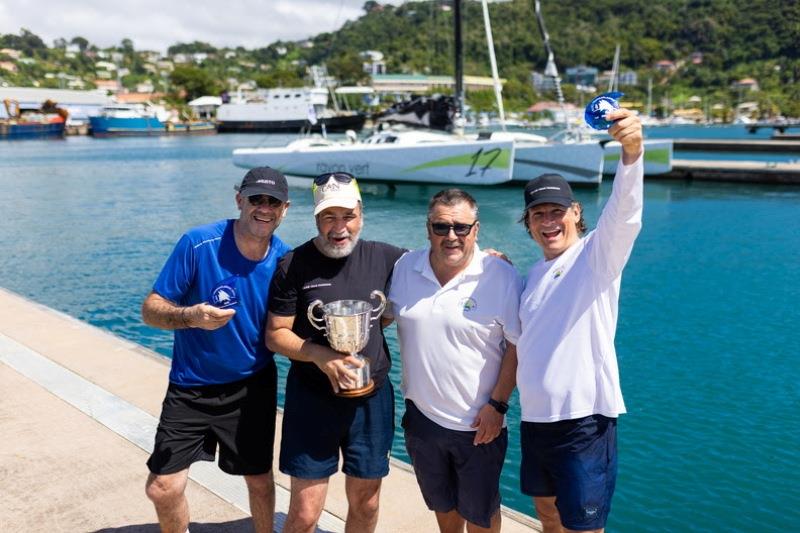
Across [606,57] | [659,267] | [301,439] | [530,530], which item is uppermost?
[606,57]

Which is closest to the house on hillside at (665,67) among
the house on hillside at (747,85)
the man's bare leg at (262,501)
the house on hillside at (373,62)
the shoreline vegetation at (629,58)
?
the shoreline vegetation at (629,58)

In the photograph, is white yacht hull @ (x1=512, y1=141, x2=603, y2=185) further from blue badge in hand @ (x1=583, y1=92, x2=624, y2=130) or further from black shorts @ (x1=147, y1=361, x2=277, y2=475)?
blue badge in hand @ (x1=583, y1=92, x2=624, y2=130)

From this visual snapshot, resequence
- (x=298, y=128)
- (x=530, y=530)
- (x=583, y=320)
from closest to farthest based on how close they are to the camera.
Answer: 1. (x=583, y=320)
2. (x=530, y=530)
3. (x=298, y=128)

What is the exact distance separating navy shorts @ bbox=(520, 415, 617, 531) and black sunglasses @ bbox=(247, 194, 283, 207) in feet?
4.51

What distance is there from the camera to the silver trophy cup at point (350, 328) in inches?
101

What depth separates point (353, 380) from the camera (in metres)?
2.56

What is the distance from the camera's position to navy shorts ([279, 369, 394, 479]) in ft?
8.98

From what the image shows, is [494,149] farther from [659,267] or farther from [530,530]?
[530,530]

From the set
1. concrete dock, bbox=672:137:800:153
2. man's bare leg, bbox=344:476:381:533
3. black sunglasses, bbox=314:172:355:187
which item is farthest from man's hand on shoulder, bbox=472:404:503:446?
concrete dock, bbox=672:137:800:153

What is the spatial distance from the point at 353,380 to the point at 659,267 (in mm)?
11788

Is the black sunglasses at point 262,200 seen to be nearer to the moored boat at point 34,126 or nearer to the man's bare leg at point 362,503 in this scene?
the man's bare leg at point 362,503

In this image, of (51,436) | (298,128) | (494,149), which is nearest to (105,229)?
(494,149)

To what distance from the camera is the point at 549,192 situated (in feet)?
8.29

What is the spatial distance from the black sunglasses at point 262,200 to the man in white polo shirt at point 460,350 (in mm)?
617
